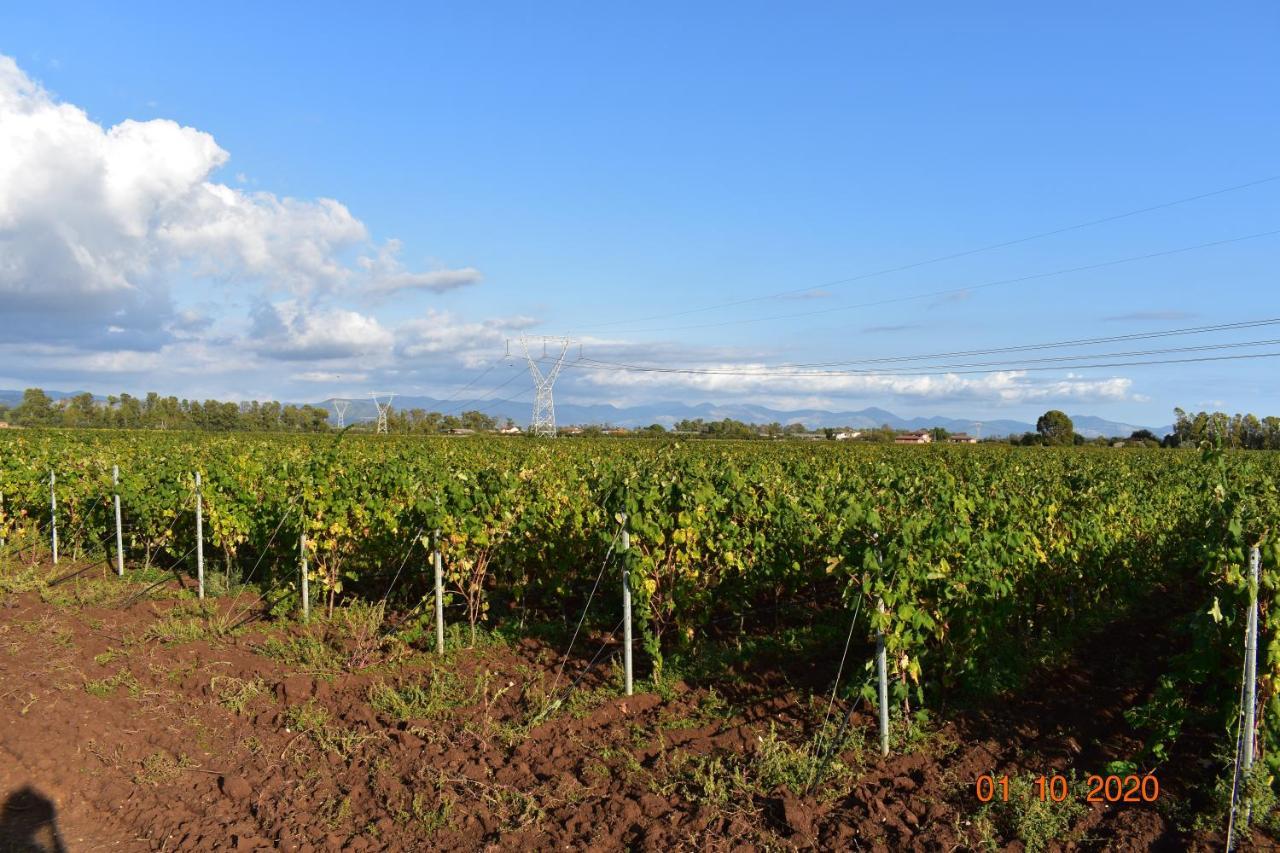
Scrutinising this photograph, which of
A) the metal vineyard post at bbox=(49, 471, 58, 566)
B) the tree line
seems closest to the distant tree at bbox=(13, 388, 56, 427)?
the tree line

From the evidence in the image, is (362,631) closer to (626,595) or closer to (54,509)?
(626,595)

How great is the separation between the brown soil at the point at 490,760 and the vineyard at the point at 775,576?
5.7 inches

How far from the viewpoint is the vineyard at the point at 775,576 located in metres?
4.88

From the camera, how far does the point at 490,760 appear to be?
17.8ft

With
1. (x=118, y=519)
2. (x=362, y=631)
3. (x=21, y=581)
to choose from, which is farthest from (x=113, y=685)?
(x=21, y=581)

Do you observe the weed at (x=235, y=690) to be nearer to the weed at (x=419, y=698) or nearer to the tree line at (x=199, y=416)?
the weed at (x=419, y=698)

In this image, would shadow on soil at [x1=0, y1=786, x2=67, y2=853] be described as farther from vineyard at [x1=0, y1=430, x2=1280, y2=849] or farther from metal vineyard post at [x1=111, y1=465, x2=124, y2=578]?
metal vineyard post at [x1=111, y1=465, x2=124, y2=578]

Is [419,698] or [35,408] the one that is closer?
[419,698]

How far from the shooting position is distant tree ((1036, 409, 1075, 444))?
71.6 m

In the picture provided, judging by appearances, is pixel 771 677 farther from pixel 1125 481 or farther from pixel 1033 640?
pixel 1125 481

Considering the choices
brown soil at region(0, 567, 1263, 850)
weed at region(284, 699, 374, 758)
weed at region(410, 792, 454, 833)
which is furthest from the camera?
weed at region(284, 699, 374, 758)

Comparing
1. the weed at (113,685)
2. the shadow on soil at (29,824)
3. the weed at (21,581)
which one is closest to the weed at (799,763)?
the shadow on soil at (29,824)
